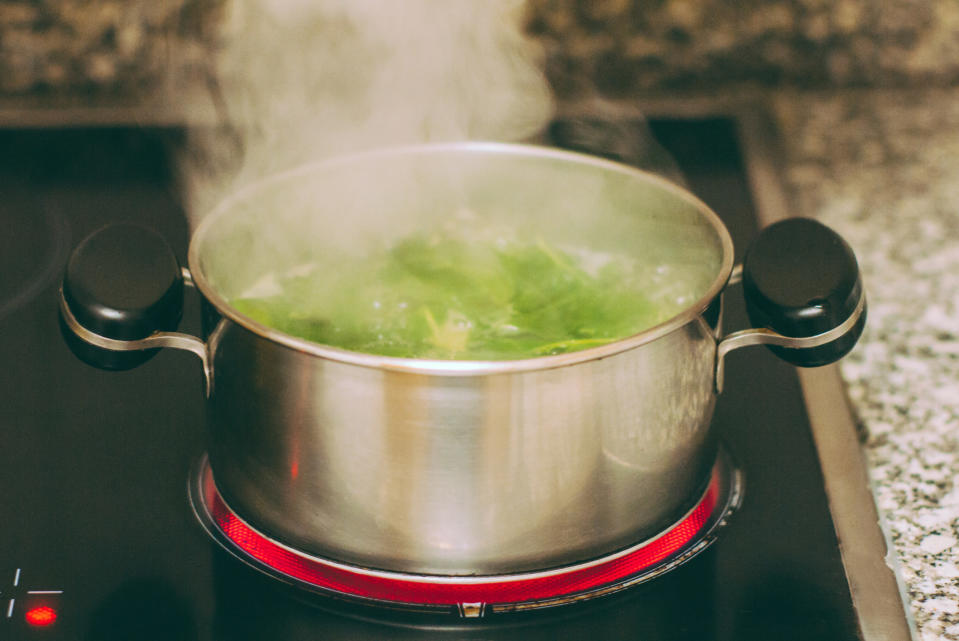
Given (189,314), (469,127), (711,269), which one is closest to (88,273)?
(189,314)

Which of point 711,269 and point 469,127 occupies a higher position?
point 711,269

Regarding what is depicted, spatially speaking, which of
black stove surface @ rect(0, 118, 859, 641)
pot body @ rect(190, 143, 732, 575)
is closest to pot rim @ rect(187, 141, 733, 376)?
pot body @ rect(190, 143, 732, 575)

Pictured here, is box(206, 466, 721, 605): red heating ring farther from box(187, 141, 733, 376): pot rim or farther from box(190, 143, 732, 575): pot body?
box(187, 141, 733, 376): pot rim

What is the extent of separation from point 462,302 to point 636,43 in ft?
2.30

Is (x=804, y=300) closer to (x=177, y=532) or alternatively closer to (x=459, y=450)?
(x=459, y=450)

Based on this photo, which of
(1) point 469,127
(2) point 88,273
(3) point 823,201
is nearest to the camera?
(2) point 88,273

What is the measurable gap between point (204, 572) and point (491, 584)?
0.21 metres

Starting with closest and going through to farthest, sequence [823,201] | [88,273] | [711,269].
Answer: [88,273] → [711,269] → [823,201]

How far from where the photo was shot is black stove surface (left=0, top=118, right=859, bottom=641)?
0.66 meters

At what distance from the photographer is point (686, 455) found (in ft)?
2.29

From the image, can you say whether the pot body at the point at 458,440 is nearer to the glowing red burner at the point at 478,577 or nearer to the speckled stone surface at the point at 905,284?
the glowing red burner at the point at 478,577

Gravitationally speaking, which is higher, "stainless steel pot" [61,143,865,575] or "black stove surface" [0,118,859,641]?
"stainless steel pot" [61,143,865,575]

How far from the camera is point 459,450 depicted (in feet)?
1.97

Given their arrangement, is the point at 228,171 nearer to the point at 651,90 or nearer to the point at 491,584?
the point at 651,90
